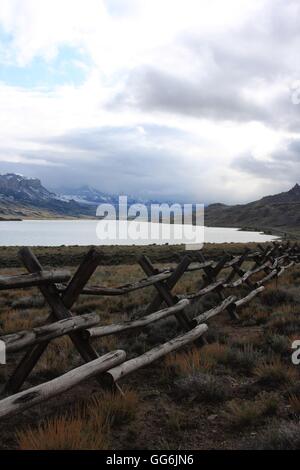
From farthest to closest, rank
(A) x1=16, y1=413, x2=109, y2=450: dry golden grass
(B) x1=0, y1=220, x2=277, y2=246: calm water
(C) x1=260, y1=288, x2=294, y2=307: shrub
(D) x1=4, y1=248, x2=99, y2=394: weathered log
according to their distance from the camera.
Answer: (B) x1=0, y1=220, x2=277, y2=246: calm water, (C) x1=260, y1=288, x2=294, y2=307: shrub, (D) x1=4, y1=248, x2=99, y2=394: weathered log, (A) x1=16, y1=413, x2=109, y2=450: dry golden grass

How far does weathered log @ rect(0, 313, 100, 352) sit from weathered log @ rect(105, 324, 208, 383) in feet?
2.07

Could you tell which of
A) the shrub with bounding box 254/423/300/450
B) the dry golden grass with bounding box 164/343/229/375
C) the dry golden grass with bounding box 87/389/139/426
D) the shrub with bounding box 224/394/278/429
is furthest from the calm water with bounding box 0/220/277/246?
the shrub with bounding box 254/423/300/450

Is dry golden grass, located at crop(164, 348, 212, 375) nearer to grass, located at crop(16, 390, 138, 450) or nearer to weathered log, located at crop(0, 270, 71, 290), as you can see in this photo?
grass, located at crop(16, 390, 138, 450)

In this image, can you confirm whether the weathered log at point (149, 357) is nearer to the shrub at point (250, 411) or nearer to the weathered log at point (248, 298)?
the shrub at point (250, 411)

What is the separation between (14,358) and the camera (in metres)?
6.77

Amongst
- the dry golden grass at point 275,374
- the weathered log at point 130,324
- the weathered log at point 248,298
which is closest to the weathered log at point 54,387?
the weathered log at point 130,324

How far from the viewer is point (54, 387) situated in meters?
3.98

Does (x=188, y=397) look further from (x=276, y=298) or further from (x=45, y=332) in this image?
(x=276, y=298)

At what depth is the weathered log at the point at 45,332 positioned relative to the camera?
3979 mm

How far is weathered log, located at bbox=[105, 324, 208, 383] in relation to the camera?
484 centimetres

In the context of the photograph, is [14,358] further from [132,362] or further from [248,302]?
[248,302]

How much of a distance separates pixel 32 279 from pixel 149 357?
6.42 ft

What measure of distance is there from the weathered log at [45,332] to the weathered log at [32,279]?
471 millimetres

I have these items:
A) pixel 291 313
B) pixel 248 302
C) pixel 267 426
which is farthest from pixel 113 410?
pixel 248 302
